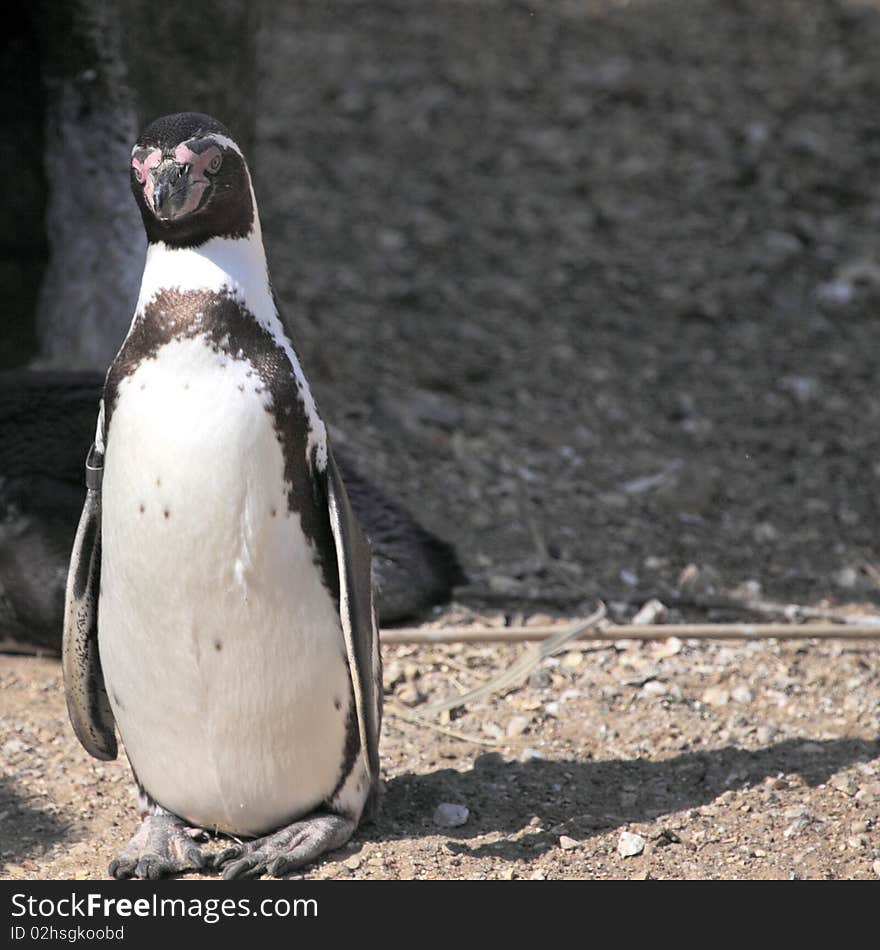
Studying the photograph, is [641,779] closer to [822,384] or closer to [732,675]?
[732,675]

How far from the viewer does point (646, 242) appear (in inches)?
260

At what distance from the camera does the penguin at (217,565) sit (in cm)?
255

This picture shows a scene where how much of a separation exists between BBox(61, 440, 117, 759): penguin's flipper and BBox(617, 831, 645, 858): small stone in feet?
3.41

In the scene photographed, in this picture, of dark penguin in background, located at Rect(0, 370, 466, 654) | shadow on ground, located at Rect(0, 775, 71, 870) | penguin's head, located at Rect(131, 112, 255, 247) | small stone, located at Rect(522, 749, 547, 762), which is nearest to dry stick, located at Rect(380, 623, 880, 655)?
dark penguin in background, located at Rect(0, 370, 466, 654)

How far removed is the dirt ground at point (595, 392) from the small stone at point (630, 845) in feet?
0.03

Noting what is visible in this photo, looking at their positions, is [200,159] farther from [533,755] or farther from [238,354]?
[533,755]

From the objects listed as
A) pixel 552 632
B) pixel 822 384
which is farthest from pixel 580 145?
pixel 552 632

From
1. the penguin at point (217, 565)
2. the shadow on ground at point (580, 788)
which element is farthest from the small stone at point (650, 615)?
the penguin at point (217, 565)

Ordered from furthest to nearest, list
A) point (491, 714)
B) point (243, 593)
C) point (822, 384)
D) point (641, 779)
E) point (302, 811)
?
1. point (822, 384)
2. point (491, 714)
3. point (641, 779)
4. point (302, 811)
5. point (243, 593)

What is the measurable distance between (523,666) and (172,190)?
1.73m

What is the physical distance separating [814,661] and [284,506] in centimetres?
179

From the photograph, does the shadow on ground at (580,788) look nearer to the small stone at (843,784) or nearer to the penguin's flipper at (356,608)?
the small stone at (843,784)

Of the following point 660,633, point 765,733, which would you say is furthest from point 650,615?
point 765,733

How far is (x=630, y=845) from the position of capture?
2961 millimetres
